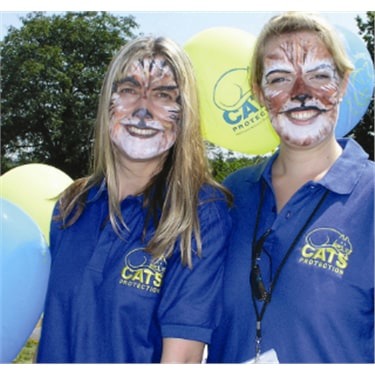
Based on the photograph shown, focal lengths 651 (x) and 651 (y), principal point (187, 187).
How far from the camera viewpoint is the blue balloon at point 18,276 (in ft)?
7.81

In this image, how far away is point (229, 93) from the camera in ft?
10.8

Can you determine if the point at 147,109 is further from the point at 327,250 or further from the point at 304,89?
the point at 327,250

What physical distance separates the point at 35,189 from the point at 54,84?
1971 centimetres

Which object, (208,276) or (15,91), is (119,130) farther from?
(15,91)

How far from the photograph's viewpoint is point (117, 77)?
2471 millimetres

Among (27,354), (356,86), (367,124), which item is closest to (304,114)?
(356,86)

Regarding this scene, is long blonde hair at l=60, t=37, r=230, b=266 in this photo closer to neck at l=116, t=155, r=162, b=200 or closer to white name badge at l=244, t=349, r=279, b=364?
neck at l=116, t=155, r=162, b=200

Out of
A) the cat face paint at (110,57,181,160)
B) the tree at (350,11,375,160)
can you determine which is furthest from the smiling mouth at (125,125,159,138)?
the tree at (350,11,375,160)

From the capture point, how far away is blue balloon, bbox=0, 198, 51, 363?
2.38 metres

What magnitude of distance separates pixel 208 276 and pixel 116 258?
0.33 metres

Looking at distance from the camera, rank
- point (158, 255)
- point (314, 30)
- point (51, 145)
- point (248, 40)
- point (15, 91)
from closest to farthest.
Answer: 1. point (158, 255)
2. point (314, 30)
3. point (248, 40)
4. point (15, 91)
5. point (51, 145)

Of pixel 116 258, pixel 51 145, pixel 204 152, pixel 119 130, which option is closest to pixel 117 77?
pixel 119 130

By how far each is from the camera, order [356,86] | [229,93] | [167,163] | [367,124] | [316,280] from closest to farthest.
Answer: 1. [316,280]
2. [167,163]
3. [229,93]
4. [356,86]
5. [367,124]

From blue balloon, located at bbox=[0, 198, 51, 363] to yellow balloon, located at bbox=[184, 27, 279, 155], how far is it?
1212 millimetres
